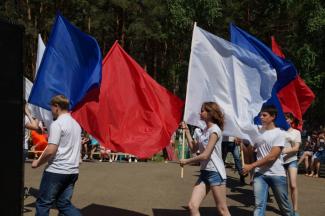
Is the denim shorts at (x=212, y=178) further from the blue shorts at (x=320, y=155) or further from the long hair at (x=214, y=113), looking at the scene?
the blue shorts at (x=320, y=155)

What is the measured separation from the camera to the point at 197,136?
6902 millimetres

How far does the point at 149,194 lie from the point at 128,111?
282 centimetres

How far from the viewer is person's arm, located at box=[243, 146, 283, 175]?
258 inches

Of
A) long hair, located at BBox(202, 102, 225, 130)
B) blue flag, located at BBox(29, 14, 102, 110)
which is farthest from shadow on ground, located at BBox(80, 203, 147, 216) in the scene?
long hair, located at BBox(202, 102, 225, 130)

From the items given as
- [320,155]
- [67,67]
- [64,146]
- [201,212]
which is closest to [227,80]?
[201,212]

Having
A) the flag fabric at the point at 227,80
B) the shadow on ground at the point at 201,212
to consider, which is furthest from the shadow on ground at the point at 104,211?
the flag fabric at the point at 227,80

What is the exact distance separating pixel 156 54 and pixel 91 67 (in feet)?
114

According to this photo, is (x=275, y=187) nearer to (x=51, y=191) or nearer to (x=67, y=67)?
(x=51, y=191)

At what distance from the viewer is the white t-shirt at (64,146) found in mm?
6127

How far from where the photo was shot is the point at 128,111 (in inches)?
328

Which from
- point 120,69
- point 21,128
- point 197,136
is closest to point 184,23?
point 120,69

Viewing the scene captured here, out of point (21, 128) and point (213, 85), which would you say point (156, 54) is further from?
point (21, 128)

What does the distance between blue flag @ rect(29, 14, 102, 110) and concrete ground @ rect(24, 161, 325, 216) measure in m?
1.80

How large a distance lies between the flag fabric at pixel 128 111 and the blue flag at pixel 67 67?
200 mm
